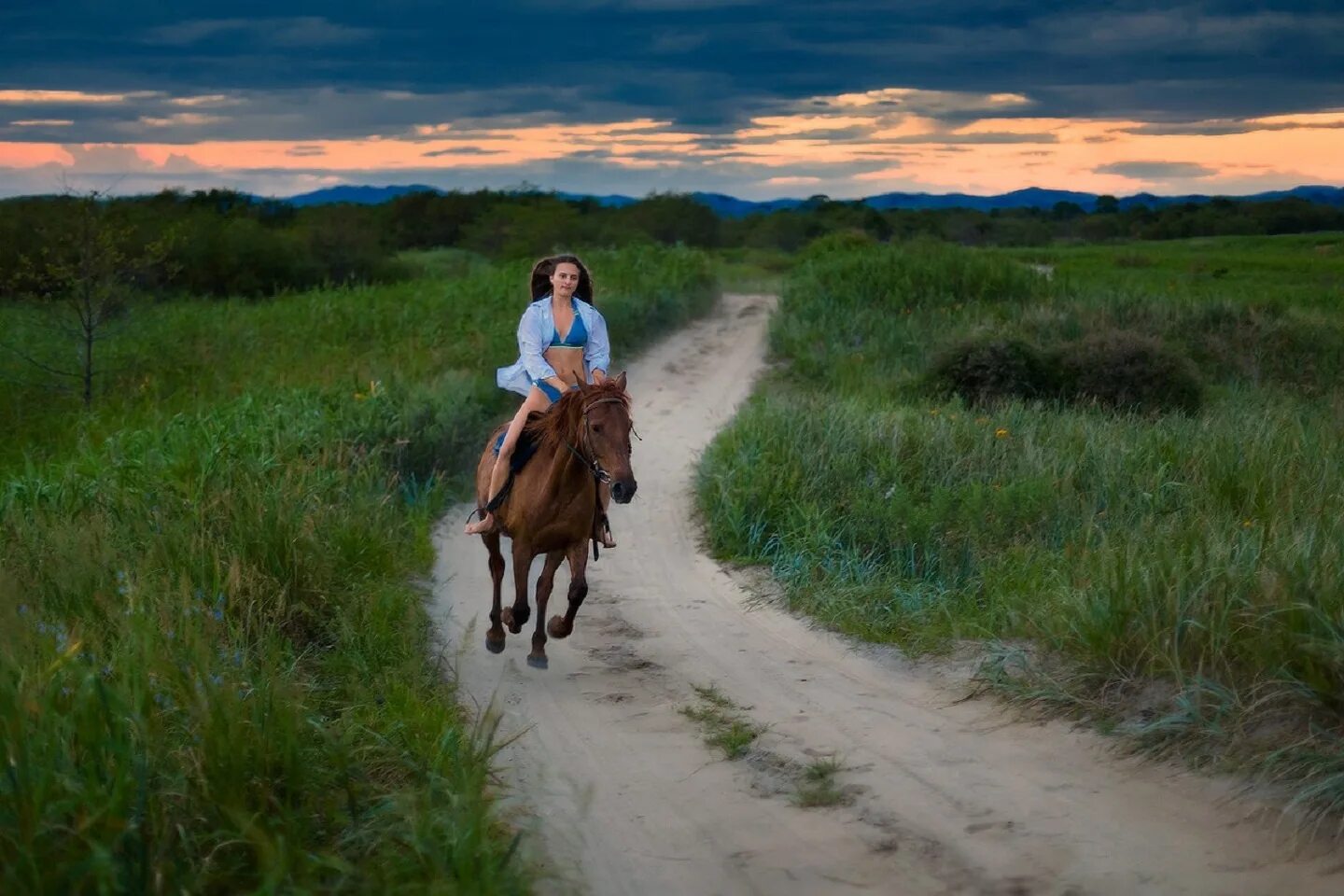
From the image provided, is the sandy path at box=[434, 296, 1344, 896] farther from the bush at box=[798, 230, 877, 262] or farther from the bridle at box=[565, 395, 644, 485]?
the bush at box=[798, 230, 877, 262]

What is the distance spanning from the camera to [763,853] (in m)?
5.34

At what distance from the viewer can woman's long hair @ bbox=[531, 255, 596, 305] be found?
9.01 metres

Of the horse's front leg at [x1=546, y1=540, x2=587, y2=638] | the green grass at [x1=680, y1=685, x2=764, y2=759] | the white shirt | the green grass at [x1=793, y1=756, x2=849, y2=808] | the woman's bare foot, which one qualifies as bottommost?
the green grass at [x1=680, y1=685, x2=764, y2=759]

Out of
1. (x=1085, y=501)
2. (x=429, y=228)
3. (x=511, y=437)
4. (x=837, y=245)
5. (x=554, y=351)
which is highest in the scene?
(x=429, y=228)

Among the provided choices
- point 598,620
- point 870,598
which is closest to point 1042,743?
point 870,598

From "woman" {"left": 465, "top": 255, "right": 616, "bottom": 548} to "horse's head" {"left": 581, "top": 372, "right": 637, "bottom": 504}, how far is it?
988 mm

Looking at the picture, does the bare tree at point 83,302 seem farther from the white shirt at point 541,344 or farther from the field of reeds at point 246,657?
the white shirt at point 541,344

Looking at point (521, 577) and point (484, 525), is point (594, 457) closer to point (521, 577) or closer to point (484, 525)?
point (521, 577)

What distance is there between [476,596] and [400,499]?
2.64m

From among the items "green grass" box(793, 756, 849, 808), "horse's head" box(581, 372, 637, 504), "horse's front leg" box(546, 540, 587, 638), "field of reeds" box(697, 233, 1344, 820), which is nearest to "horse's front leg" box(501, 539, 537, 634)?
"horse's front leg" box(546, 540, 587, 638)

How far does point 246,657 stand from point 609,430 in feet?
7.69

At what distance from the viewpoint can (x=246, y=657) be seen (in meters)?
6.47

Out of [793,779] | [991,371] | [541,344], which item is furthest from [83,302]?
[793,779]

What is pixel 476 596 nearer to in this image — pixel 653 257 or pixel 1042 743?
pixel 1042 743
